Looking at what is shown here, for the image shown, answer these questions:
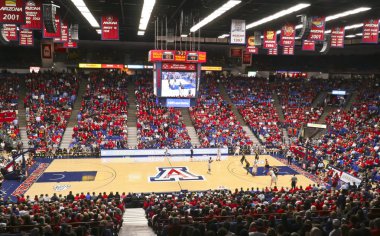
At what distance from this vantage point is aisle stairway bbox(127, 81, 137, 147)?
111 ft

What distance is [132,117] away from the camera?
122 feet

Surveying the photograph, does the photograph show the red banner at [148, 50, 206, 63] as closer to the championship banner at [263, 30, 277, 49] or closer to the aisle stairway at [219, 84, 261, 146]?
the championship banner at [263, 30, 277, 49]

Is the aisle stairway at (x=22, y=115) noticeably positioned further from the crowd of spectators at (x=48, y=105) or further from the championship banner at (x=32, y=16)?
the championship banner at (x=32, y=16)

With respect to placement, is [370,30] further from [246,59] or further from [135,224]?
[135,224]

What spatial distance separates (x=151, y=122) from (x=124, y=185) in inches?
549

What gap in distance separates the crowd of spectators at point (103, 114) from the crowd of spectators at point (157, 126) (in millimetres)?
1627

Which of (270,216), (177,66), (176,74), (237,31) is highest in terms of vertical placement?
(237,31)

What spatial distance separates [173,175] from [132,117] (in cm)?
1399

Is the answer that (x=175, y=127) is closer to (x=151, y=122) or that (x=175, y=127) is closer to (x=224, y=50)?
(x=151, y=122)

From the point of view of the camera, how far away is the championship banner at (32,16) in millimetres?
16875

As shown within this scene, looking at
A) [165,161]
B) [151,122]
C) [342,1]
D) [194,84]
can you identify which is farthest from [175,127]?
[342,1]

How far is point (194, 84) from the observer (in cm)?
2083

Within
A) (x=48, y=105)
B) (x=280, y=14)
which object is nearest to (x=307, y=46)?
(x=280, y=14)

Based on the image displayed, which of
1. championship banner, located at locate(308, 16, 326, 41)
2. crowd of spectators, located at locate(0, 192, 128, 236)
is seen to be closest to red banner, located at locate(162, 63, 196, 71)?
championship banner, located at locate(308, 16, 326, 41)
